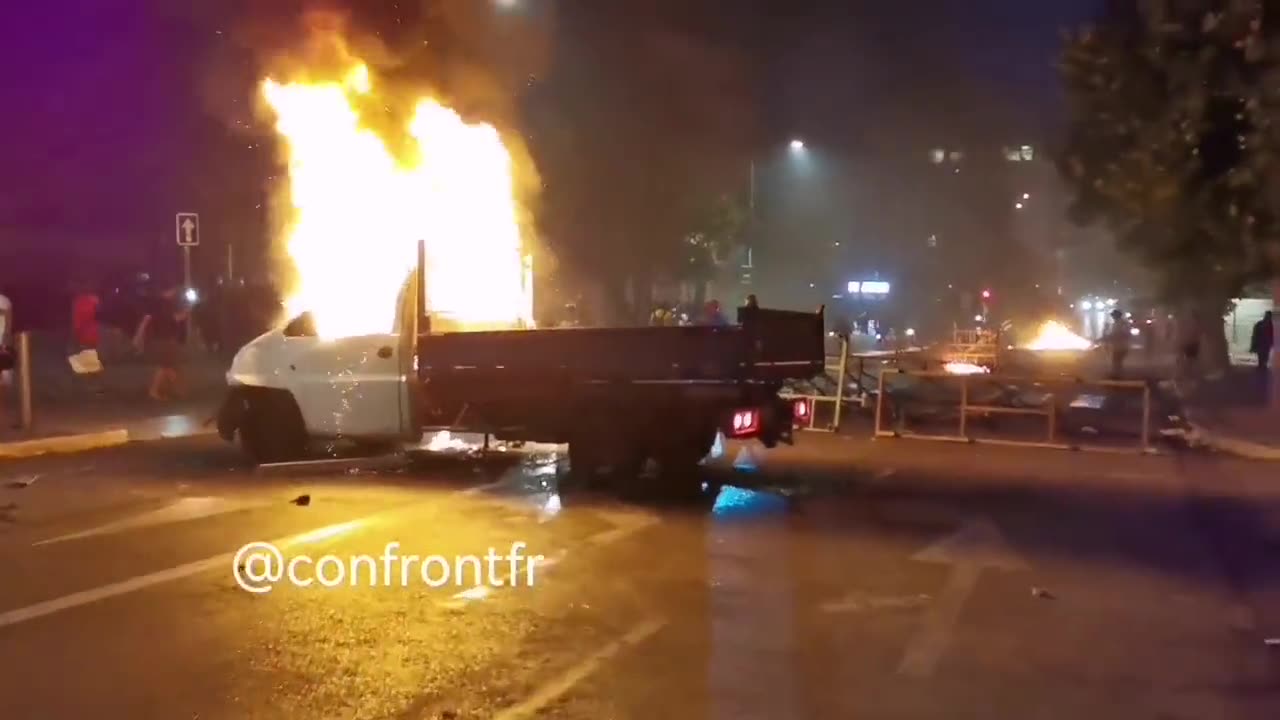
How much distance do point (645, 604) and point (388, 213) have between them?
30.8ft

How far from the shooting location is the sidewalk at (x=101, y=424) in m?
15.0

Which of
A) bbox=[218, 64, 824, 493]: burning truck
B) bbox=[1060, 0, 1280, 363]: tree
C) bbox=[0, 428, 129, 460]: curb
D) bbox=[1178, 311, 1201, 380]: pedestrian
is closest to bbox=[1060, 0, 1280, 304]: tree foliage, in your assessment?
bbox=[1060, 0, 1280, 363]: tree

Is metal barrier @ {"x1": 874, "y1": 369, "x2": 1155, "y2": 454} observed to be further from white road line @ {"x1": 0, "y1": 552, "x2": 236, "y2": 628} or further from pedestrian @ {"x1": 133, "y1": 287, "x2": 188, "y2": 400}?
pedestrian @ {"x1": 133, "y1": 287, "x2": 188, "y2": 400}

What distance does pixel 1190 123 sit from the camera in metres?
16.1

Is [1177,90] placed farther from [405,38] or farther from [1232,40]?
[405,38]

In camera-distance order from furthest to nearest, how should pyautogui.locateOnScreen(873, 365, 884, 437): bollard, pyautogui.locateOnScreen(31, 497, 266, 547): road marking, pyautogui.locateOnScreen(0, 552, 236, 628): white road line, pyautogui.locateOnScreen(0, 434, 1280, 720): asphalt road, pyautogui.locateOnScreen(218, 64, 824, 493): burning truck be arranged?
pyautogui.locateOnScreen(873, 365, 884, 437): bollard → pyautogui.locateOnScreen(218, 64, 824, 493): burning truck → pyautogui.locateOnScreen(31, 497, 266, 547): road marking → pyautogui.locateOnScreen(0, 552, 236, 628): white road line → pyautogui.locateOnScreen(0, 434, 1280, 720): asphalt road

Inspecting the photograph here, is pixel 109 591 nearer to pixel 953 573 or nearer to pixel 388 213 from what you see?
pixel 953 573

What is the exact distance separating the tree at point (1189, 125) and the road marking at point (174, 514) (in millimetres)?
11426

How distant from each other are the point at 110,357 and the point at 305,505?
61.1ft

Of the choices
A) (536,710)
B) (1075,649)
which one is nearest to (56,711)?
(536,710)

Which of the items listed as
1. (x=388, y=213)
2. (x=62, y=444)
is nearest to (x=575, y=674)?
(x=388, y=213)

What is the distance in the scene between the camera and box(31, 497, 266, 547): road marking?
960 cm

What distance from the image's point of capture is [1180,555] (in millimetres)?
9336

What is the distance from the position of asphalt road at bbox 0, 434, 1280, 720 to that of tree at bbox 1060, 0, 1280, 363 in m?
4.93
